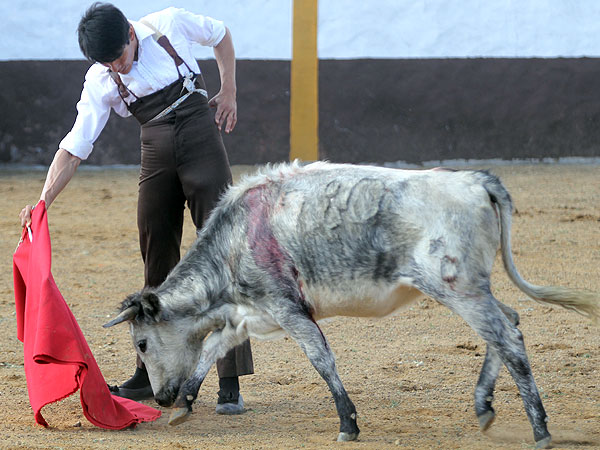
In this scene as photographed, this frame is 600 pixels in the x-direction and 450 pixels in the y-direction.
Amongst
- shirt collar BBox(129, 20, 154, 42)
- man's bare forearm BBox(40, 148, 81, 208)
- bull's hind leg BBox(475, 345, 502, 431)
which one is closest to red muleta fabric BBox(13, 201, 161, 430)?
man's bare forearm BBox(40, 148, 81, 208)

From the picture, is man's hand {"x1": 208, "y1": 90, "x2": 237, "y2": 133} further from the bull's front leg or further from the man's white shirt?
the bull's front leg

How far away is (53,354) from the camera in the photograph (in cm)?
378

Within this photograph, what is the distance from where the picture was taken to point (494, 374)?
3711 mm

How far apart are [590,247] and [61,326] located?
16.7ft

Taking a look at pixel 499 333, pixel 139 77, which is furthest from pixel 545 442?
pixel 139 77

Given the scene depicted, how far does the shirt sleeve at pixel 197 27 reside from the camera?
4.24 meters

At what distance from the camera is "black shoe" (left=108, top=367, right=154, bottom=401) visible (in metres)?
4.36

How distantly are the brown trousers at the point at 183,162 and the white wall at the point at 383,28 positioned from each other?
306 inches

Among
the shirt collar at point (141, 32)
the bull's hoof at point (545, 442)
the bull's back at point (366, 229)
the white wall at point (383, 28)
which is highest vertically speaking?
the white wall at point (383, 28)

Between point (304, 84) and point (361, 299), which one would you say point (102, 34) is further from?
point (304, 84)

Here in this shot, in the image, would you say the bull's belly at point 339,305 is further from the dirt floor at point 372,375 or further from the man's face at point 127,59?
the man's face at point 127,59

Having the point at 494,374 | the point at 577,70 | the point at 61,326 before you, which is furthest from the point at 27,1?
the point at 494,374

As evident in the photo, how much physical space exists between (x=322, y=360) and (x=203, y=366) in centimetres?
49

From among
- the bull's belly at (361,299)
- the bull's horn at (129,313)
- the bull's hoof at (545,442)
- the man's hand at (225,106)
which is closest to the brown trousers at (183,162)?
the man's hand at (225,106)
